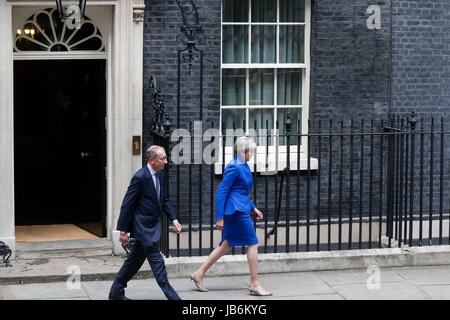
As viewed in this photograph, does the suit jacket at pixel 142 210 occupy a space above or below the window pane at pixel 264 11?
below

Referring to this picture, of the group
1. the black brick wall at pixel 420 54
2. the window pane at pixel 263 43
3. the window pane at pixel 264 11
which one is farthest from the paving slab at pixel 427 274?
the window pane at pixel 264 11

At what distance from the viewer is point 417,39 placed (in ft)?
42.3

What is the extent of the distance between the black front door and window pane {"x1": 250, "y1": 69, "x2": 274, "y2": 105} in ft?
6.36

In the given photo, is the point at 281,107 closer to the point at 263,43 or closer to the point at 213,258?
the point at 263,43

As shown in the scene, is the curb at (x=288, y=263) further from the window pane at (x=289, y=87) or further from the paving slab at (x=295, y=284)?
the window pane at (x=289, y=87)

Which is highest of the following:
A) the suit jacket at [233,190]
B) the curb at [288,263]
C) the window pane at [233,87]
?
the window pane at [233,87]

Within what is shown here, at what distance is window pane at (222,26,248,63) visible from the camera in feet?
41.7

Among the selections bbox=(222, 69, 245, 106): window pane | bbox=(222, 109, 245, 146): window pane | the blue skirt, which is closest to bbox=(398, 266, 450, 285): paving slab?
the blue skirt

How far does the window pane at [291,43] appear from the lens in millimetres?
12906

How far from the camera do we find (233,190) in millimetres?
10055

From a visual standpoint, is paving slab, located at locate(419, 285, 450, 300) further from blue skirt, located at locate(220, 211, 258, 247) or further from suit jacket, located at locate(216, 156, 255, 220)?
suit jacket, located at locate(216, 156, 255, 220)

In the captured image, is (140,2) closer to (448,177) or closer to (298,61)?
(298,61)

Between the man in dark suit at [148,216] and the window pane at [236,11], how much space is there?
3591 mm

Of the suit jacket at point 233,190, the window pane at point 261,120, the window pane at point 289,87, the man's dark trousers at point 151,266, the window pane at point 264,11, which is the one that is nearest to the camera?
the man's dark trousers at point 151,266
